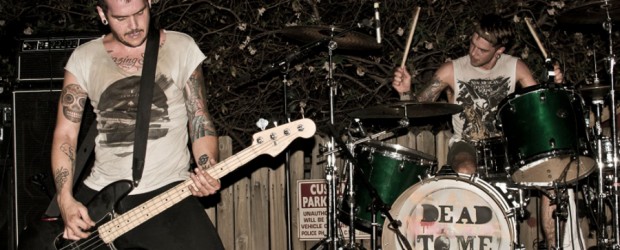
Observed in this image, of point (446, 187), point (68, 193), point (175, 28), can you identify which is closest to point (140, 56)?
point (68, 193)

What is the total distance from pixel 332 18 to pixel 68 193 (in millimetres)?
4540

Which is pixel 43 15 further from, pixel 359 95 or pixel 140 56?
pixel 140 56

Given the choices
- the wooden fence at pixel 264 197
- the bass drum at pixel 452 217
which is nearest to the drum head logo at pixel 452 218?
the bass drum at pixel 452 217

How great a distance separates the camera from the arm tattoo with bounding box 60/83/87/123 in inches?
209

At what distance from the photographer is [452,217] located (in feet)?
22.9

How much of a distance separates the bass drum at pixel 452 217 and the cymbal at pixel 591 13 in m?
1.57

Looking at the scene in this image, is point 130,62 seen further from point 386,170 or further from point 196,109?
point 386,170

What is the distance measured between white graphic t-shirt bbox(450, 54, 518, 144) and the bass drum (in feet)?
2.72

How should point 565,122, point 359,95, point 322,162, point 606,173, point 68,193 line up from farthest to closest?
point 359,95 < point 322,162 < point 606,173 < point 565,122 < point 68,193

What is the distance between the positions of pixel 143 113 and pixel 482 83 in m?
3.76

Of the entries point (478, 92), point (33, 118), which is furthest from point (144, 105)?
point (478, 92)

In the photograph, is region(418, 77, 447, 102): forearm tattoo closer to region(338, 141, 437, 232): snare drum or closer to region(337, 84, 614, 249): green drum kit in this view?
region(337, 84, 614, 249): green drum kit

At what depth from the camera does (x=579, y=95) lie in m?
6.70

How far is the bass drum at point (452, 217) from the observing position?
6.81m
